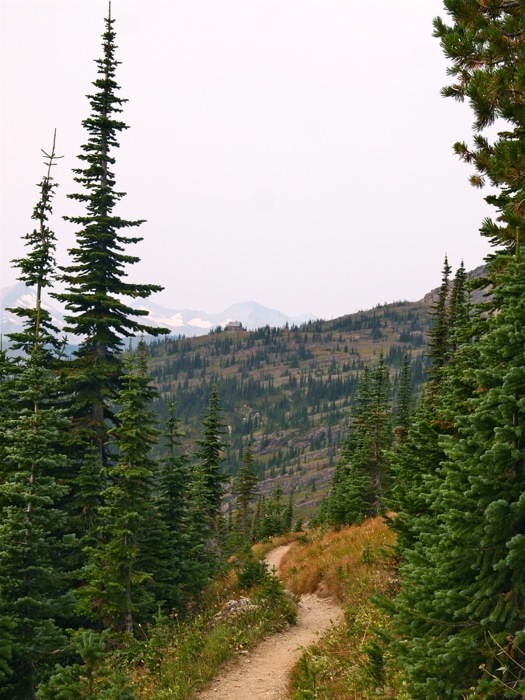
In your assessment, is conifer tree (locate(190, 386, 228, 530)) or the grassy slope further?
conifer tree (locate(190, 386, 228, 530))

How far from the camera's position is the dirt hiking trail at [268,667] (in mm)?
9602

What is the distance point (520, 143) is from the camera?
6855 mm

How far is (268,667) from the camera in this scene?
10.7 meters

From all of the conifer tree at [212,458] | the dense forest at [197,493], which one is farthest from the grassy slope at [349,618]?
the conifer tree at [212,458]

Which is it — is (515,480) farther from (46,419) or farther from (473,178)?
(46,419)

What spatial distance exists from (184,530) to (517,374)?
20.9 meters

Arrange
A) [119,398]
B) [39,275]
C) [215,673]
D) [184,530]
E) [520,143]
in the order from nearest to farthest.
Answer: [520,143] → [215,673] → [119,398] → [39,275] → [184,530]

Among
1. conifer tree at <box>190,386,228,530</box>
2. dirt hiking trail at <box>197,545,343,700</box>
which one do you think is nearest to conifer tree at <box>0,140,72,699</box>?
dirt hiking trail at <box>197,545,343,700</box>

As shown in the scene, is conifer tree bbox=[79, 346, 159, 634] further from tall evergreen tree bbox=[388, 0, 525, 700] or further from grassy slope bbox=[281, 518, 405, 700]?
tall evergreen tree bbox=[388, 0, 525, 700]

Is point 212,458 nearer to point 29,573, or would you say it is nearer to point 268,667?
A: point 29,573

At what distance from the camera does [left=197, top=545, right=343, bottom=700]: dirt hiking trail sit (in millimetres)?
9602

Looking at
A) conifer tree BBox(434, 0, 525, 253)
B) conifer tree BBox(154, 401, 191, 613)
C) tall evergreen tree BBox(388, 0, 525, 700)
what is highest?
conifer tree BBox(434, 0, 525, 253)

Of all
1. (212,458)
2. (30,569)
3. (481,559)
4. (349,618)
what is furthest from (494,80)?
(212,458)

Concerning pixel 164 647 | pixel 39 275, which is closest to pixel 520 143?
pixel 164 647
